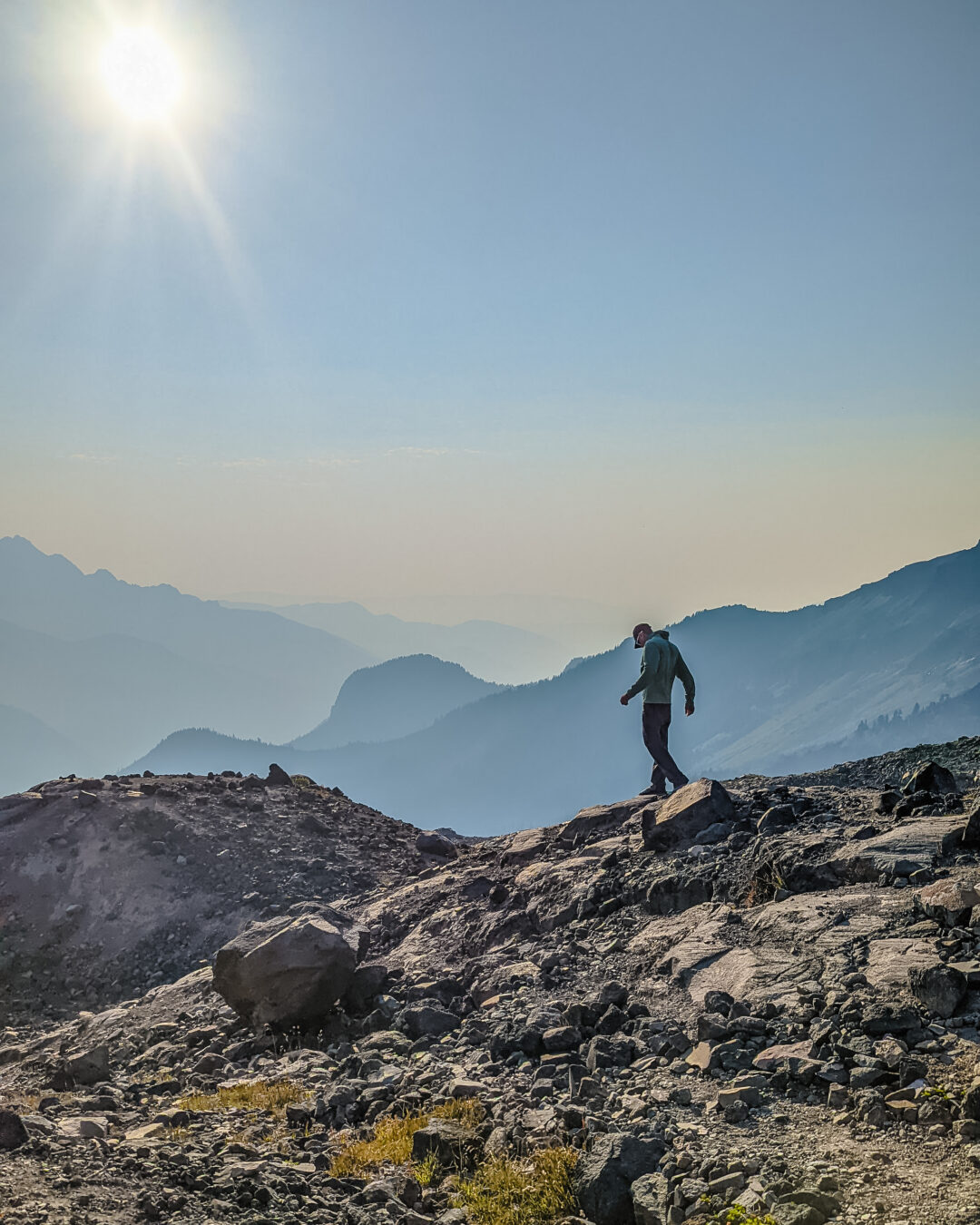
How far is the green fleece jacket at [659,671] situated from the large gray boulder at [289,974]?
8.07 metres

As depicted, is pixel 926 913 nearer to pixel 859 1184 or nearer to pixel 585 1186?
pixel 859 1184

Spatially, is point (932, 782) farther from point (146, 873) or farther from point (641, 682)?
point (146, 873)

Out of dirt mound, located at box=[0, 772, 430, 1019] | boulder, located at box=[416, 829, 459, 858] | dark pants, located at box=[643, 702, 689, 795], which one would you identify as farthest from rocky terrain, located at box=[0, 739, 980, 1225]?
boulder, located at box=[416, 829, 459, 858]

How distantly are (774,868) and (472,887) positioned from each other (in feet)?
23.0

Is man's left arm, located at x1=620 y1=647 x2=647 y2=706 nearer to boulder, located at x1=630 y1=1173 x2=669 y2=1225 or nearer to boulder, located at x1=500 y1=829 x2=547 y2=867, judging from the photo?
boulder, located at x1=500 y1=829 x2=547 y2=867

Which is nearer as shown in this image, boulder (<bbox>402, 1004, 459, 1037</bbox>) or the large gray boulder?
boulder (<bbox>402, 1004, 459, 1037</bbox>)

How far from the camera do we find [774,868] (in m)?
11.8

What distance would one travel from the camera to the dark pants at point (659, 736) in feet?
60.3

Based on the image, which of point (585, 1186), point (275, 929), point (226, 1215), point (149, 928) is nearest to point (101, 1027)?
point (275, 929)

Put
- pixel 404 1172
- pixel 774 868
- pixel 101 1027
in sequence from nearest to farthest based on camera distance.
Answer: pixel 404 1172
pixel 774 868
pixel 101 1027

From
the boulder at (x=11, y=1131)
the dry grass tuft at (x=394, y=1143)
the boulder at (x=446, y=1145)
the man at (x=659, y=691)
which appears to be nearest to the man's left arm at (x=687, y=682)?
the man at (x=659, y=691)

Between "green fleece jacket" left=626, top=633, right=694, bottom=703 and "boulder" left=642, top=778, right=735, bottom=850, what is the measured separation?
3.21 meters

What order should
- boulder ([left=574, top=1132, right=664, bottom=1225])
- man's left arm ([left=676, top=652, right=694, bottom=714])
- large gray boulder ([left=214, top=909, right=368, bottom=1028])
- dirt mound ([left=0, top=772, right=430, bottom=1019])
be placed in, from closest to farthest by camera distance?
boulder ([left=574, top=1132, right=664, bottom=1225]) < large gray boulder ([left=214, top=909, right=368, bottom=1028]) < man's left arm ([left=676, top=652, right=694, bottom=714]) < dirt mound ([left=0, top=772, right=430, bottom=1019])

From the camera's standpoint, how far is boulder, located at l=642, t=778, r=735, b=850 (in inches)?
576
